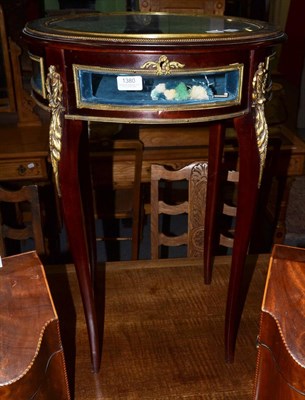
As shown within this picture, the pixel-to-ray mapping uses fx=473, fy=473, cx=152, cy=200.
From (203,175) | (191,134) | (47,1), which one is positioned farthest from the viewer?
(47,1)

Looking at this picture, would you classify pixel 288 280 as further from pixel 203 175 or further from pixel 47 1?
pixel 47 1

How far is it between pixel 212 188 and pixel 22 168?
96 cm

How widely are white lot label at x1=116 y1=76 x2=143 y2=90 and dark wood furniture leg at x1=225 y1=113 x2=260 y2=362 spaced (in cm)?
20

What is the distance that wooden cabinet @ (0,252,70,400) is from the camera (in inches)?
25.9

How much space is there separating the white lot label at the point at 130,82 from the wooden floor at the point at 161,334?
60 cm

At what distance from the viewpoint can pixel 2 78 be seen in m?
2.07

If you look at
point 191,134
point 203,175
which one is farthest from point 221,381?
point 191,134

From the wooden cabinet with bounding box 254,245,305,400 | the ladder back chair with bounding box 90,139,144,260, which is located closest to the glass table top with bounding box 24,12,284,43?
the wooden cabinet with bounding box 254,245,305,400

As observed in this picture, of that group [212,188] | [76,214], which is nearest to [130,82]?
[76,214]

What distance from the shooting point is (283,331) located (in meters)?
0.72

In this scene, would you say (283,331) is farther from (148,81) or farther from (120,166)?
(120,166)

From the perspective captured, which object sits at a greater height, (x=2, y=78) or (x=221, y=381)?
(x=2, y=78)

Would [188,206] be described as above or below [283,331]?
below

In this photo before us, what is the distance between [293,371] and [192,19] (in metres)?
0.74
